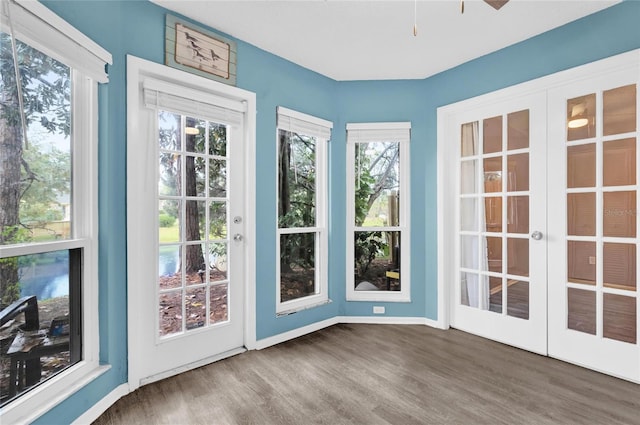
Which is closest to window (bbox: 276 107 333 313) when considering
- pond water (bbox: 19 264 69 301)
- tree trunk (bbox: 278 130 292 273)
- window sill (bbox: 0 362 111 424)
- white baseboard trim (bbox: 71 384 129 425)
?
tree trunk (bbox: 278 130 292 273)

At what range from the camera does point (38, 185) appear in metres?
1.63

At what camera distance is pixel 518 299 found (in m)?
2.79

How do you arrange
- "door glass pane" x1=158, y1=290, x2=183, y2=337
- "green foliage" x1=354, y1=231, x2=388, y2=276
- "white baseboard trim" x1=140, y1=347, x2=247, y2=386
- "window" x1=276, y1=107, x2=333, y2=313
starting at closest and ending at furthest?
"white baseboard trim" x1=140, y1=347, x2=247, y2=386, "door glass pane" x1=158, y1=290, x2=183, y2=337, "window" x1=276, y1=107, x2=333, y2=313, "green foliage" x1=354, y1=231, x2=388, y2=276

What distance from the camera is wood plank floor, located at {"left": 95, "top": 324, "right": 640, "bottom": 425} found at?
6.08 ft

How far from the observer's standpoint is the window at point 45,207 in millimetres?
1462

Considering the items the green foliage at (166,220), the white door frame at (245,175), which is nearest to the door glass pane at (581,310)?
the white door frame at (245,175)

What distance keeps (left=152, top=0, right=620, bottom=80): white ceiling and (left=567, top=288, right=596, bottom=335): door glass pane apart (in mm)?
2035

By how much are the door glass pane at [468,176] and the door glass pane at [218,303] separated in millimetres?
2393

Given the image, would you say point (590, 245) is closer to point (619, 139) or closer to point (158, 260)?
point (619, 139)

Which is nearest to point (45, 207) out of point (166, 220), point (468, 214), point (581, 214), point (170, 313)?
point (166, 220)

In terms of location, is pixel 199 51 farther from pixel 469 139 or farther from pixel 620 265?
pixel 620 265

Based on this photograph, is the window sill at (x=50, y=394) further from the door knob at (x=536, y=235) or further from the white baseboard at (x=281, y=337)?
the door knob at (x=536, y=235)

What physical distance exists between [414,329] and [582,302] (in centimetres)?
138

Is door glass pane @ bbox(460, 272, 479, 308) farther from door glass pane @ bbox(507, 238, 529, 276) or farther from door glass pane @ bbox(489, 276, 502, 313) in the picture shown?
door glass pane @ bbox(507, 238, 529, 276)
